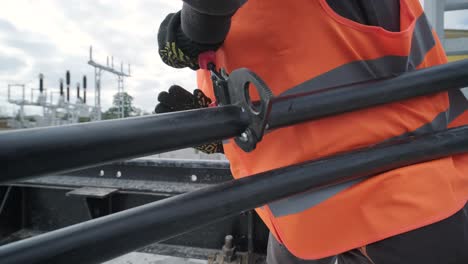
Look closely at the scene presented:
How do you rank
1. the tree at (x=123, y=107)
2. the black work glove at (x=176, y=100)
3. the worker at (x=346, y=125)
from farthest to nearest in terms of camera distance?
the tree at (x=123, y=107)
the black work glove at (x=176, y=100)
the worker at (x=346, y=125)

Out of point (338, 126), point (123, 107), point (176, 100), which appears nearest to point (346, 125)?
point (338, 126)

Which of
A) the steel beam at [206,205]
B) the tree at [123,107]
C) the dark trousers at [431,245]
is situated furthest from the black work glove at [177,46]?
the tree at [123,107]

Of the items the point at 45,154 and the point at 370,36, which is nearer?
the point at 45,154

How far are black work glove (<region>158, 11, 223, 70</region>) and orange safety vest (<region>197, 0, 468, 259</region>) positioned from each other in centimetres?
5

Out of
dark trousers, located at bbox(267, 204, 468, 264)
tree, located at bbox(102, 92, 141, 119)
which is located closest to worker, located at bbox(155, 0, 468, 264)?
dark trousers, located at bbox(267, 204, 468, 264)

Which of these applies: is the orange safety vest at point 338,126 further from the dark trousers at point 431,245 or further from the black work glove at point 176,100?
the black work glove at point 176,100

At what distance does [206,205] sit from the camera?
0.66 m

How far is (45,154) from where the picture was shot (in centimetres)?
51

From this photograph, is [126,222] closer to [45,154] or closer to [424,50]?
[45,154]

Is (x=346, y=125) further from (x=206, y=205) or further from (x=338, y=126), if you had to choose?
(x=206, y=205)

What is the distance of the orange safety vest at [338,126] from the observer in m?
0.76

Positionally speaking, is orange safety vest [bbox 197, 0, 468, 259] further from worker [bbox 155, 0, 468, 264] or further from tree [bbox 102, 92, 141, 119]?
tree [bbox 102, 92, 141, 119]

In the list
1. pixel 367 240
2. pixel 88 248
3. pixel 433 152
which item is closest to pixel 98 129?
pixel 88 248

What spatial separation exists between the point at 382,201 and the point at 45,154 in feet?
2.22
